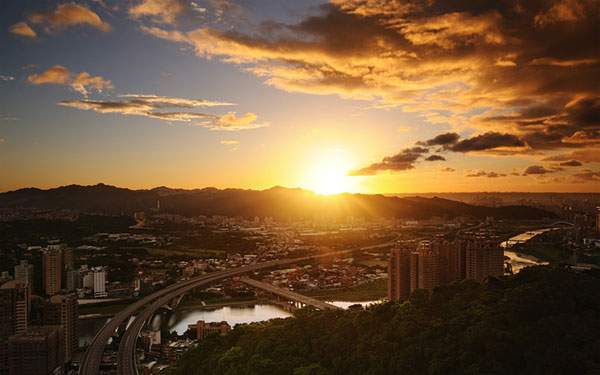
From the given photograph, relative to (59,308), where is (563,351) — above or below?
above

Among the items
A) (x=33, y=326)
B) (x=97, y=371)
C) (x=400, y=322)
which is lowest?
(x=97, y=371)

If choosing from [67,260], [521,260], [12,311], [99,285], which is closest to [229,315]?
[99,285]

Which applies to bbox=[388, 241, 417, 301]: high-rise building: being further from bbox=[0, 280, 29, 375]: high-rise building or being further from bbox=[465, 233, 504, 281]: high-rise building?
bbox=[0, 280, 29, 375]: high-rise building

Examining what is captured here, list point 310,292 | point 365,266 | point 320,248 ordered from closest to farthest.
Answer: point 310,292
point 365,266
point 320,248

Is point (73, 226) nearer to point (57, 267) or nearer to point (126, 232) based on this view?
point (126, 232)

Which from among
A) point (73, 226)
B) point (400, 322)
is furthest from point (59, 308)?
point (73, 226)

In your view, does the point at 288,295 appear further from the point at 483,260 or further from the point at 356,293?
the point at 483,260
